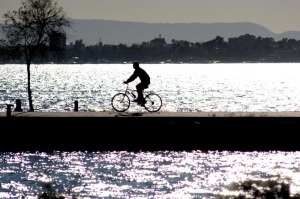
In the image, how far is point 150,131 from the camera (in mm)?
37250

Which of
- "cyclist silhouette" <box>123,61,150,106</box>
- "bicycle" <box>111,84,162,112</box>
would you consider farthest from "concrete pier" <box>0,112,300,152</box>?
"cyclist silhouette" <box>123,61,150,106</box>

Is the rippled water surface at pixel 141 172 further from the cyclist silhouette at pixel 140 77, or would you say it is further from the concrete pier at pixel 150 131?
the cyclist silhouette at pixel 140 77

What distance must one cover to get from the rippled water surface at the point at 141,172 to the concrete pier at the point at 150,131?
2.35 ft

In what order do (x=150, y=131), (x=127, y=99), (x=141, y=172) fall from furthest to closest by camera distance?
1. (x=127, y=99)
2. (x=150, y=131)
3. (x=141, y=172)

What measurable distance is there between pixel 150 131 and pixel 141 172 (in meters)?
5.22

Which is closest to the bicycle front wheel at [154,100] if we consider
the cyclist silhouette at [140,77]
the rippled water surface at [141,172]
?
the cyclist silhouette at [140,77]

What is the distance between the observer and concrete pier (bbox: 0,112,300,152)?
122 ft

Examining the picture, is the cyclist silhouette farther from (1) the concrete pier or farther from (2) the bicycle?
(1) the concrete pier

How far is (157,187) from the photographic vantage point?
28375 mm

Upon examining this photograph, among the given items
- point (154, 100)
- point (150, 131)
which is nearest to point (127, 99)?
point (150, 131)

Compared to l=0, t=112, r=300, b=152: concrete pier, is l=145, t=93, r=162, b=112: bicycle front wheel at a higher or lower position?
higher

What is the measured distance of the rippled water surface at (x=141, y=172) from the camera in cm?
2747

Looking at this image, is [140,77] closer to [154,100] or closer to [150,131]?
[150,131]

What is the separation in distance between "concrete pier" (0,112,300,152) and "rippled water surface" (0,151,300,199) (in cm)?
72
